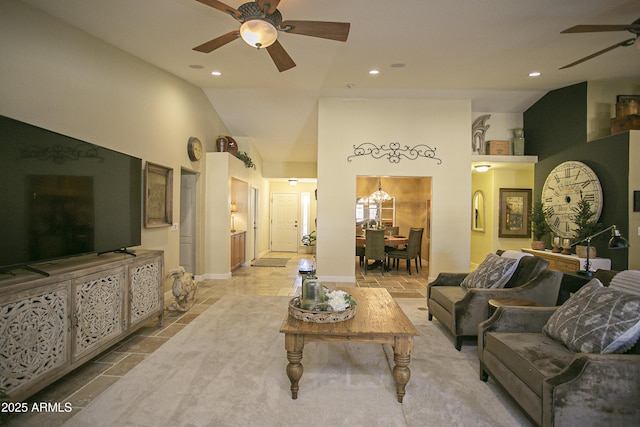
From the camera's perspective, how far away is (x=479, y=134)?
19.4 feet

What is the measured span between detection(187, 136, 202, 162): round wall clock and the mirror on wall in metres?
6.04

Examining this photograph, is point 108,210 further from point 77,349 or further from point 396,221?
point 396,221

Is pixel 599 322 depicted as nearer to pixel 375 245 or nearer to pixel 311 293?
pixel 311 293

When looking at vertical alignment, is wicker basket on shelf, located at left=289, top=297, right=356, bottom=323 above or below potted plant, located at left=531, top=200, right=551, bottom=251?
below

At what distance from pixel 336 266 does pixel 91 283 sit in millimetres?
3820

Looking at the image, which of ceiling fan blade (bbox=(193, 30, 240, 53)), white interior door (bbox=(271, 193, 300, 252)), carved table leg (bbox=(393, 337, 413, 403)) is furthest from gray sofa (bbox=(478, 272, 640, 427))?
white interior door (bbox=(271, 193, 300, 252))

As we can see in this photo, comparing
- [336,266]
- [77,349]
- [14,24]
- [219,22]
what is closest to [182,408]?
[77,349]

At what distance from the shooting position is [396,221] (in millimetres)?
8617

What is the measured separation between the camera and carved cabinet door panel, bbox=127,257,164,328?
2889mm

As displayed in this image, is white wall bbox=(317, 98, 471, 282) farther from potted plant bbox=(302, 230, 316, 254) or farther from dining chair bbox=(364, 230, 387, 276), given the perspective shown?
potted plant bbox=(302, 230, 316, 254)

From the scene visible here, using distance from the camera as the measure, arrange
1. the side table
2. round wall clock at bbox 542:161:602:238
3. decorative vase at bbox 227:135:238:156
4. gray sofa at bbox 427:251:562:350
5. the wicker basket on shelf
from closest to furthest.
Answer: the wicker basket on shelf → the side table → gray sofa at bbox 427:251:562:350 → round wall clock at bbox 542:161:602:238 → decorative vase at bbox 227:135:238:156

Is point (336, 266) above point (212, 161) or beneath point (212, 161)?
beneath

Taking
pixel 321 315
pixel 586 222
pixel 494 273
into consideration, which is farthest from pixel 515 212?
pixel 321 315

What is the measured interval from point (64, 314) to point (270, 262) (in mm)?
5740
